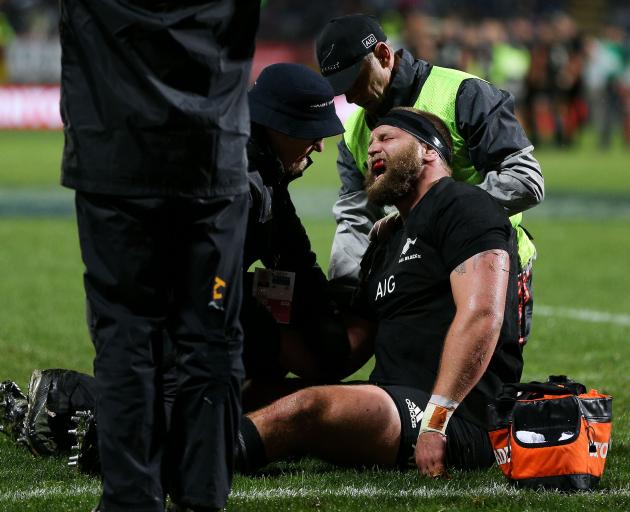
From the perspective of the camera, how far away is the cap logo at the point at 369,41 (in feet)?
17.6

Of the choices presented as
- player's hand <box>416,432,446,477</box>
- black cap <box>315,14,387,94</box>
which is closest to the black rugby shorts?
player's hand <box>416,432,446,477</box>

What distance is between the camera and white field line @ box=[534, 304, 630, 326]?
8.66m

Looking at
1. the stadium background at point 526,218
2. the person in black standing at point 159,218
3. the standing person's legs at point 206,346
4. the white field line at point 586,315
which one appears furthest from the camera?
the white field line at point 586,315

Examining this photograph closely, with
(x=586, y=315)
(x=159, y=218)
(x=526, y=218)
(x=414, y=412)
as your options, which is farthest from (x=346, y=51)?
(x=526, y=218)

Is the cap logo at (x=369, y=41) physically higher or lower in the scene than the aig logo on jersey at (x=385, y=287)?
higher

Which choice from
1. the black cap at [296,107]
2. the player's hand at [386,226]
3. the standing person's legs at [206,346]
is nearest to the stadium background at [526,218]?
the standing person's legs at [206,346]

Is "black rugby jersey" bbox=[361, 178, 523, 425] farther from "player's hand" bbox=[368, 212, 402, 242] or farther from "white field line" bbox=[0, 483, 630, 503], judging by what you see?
"white field line" bbox=[0, 483, 630, 503]

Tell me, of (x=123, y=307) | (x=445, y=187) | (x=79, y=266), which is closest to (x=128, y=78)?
(x=123, y=307)

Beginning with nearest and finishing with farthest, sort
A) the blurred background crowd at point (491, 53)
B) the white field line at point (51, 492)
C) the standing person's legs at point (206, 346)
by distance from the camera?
the standing person's legs at point (206, 346) → the white field line at point (51, 492) → the blurred background crowd at point (491, 53)

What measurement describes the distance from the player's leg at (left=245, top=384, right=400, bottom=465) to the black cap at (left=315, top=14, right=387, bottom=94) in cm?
132

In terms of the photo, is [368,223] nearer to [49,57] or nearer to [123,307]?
[123,307]

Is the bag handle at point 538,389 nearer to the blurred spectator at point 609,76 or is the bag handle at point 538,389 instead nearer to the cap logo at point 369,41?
the cap logo at point 369,41

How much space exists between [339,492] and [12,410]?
1.46m

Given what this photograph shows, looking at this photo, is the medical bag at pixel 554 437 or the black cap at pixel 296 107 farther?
the black cap at pixel 296 107
